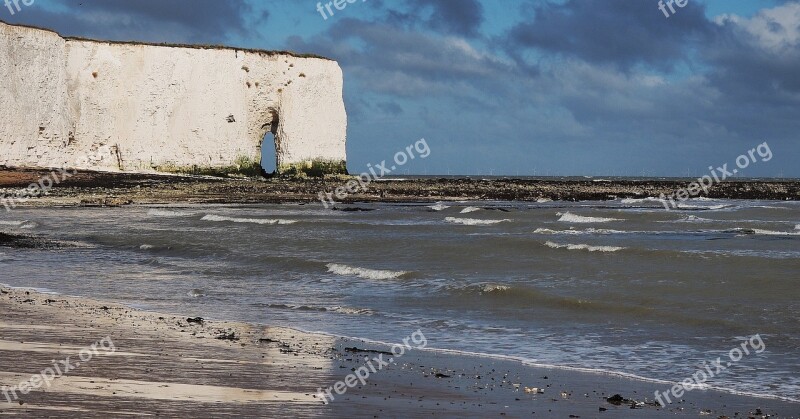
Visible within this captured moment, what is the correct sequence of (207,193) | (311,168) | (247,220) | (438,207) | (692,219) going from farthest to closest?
(311,168) < (207,193) < (438,207) < (692,219) < (247,220)

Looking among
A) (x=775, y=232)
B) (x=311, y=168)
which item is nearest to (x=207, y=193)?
(x=311, y=168)

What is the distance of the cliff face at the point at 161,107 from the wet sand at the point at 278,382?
3844 cm

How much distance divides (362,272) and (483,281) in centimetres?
249

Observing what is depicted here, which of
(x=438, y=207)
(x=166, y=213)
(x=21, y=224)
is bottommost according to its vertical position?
(x=21, y=224)

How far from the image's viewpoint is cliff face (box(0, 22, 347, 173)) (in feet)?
150

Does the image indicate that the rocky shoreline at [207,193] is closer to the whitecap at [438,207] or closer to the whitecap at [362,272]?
the whitecap at [438,207]

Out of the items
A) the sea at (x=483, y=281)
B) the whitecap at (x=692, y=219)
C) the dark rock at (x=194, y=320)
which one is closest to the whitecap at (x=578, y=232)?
the sea at (x=483, y=281)

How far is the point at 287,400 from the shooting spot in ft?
21.3

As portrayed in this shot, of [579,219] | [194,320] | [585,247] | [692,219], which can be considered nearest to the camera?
[194,320]

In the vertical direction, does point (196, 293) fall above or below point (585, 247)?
below

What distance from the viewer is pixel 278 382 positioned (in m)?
7.16

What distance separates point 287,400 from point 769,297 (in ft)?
28.4

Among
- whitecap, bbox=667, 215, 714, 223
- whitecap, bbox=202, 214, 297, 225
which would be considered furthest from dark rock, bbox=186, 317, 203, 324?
whitecap, bbox=667, 215, 714, 223

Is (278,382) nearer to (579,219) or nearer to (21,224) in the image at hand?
(21,224)
